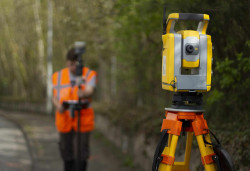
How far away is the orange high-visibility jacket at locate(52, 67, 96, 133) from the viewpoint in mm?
5523

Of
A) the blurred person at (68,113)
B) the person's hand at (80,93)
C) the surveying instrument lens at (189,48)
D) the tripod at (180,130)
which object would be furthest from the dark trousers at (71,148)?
the surveying instrument lens at (189,48)

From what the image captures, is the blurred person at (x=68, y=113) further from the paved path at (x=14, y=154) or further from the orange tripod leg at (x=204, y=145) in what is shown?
the orange tripod leg at (x=204, y=145)

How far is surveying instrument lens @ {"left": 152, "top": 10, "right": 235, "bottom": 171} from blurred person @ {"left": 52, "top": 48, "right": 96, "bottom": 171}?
117 inches

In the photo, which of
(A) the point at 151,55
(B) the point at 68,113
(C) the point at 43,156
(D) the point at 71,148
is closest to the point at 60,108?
(B) the point at 68,113

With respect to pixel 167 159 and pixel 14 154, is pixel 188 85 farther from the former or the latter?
pixel 14 154

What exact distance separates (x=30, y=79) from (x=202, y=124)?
3068 centimetres

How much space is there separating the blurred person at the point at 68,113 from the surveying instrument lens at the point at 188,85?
2.97 metres

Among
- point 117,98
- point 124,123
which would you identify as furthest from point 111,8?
point 117,98

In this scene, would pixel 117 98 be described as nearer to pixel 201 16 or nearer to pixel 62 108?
pixel 62 108

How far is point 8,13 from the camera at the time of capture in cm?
2986

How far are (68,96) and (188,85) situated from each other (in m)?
3.28

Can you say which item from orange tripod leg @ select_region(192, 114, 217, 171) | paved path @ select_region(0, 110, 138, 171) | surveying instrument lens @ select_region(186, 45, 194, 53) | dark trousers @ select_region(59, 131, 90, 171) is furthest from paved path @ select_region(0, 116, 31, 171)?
surveying instrument lens @ select_region(186, 45, 194, 53)

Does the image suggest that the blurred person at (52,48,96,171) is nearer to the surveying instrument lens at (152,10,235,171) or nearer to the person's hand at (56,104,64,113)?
the person's hand at (56,104,64,113)

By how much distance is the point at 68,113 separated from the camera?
555 cm
